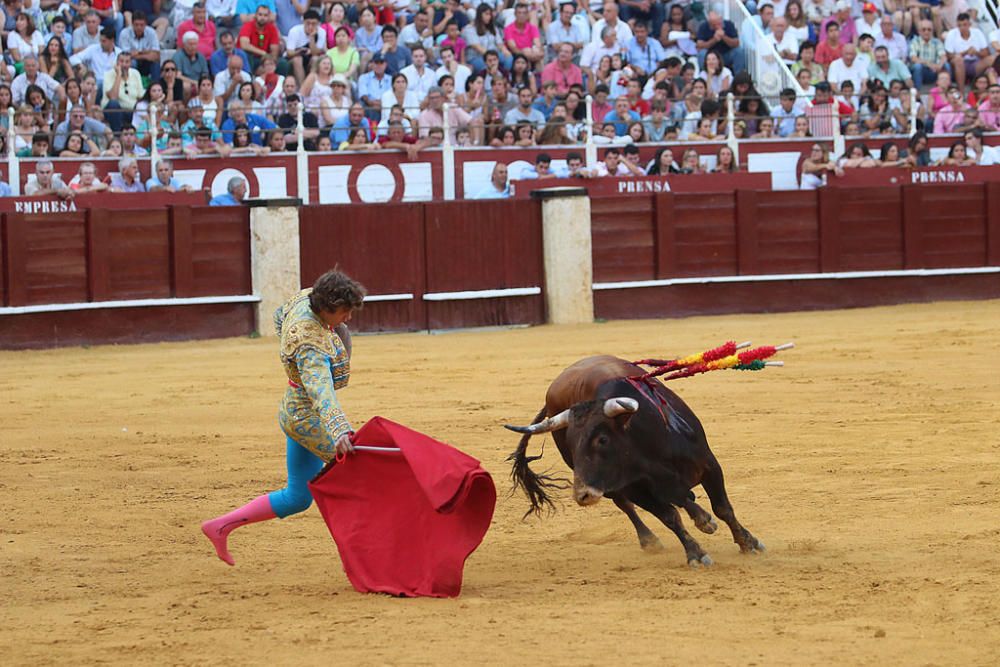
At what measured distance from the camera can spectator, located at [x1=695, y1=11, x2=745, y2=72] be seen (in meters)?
16.2

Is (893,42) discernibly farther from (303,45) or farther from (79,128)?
(79,128)

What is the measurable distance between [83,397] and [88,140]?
395 cm

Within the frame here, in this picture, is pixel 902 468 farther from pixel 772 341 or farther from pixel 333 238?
pixel 333 238

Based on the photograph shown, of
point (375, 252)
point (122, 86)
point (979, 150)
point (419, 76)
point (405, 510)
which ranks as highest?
point (419, 76)

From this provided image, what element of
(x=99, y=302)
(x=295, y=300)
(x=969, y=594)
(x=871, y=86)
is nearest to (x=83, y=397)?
→ (x=99, y=302)

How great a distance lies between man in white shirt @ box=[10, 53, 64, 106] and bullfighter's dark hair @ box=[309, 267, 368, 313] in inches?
366

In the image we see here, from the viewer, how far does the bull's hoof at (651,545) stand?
5.66 meters

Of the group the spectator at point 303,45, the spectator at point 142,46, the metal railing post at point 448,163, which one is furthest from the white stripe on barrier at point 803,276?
the spectator at point 142,46

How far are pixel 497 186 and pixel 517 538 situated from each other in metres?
9.00

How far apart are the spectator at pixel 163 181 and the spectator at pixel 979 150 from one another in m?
7.99

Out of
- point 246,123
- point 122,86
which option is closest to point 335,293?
point 246,123

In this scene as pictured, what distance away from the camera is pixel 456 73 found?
15031mm

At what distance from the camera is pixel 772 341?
12.3 meters

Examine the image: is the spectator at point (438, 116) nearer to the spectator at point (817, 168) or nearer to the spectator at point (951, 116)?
the spectator at point (817, 168)
